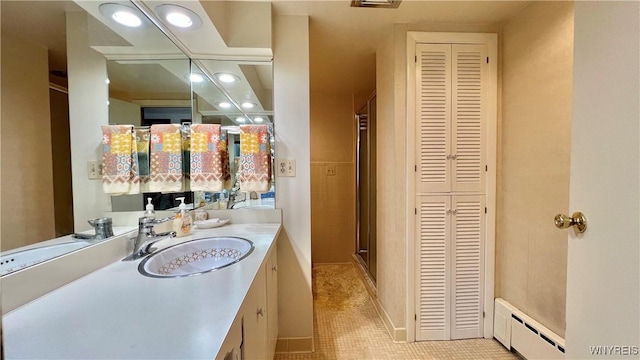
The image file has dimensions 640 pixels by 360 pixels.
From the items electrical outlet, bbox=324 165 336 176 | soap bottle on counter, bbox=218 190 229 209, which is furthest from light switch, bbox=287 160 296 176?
electrical outlet, bbox=324 165 336 176

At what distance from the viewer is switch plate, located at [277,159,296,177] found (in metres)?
1.61

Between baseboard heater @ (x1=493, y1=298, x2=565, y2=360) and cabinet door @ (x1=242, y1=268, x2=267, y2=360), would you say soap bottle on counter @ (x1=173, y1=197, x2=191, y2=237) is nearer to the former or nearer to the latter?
cabinet door @ (x1=242, y1=268, x2=267, y2=360)

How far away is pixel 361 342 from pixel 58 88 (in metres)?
2.04

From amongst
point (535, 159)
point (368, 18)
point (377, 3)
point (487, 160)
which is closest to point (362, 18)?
point (368, 18)

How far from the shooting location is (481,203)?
1709 millimetres

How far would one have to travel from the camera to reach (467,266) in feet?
5.65

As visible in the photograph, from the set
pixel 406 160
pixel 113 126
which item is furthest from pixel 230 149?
pixel 406 160

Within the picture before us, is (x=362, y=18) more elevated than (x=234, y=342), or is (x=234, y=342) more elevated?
(x=362, y=18)

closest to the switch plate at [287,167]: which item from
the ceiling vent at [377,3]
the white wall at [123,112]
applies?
the white wall at [123,112]

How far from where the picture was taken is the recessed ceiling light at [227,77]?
5.62ft

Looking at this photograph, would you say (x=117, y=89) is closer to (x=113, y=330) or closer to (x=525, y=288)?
(x=113, y=330)

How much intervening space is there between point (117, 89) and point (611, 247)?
183cm

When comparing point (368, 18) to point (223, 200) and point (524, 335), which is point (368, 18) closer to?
point (223, 200)

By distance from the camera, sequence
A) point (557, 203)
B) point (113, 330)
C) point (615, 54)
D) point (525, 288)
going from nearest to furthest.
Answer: point (113, 330)
point (615, 54)
point (557, 203)
point (525, 288)
